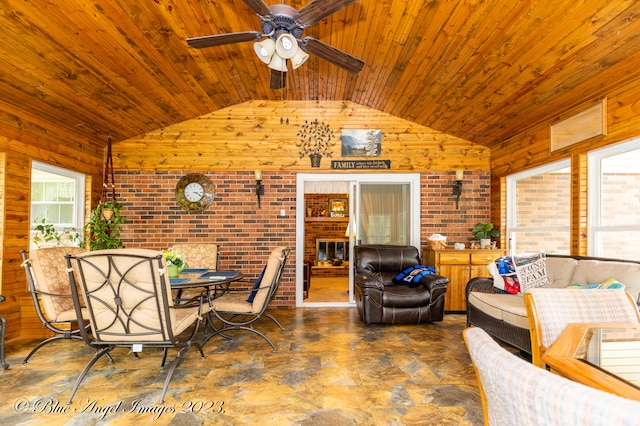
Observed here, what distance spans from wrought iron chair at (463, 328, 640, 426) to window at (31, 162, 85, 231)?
15.9 ft

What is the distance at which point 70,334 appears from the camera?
3.00 metres

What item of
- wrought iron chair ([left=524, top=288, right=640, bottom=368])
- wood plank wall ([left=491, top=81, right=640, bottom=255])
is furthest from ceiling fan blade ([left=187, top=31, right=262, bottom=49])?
wood plank wall ([left=491, top=81, right=640, bottom=255])

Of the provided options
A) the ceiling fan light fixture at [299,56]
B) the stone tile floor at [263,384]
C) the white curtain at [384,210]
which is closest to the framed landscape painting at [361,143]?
the white curtain at [384,210]

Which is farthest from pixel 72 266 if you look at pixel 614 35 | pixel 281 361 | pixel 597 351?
pixel 614 35

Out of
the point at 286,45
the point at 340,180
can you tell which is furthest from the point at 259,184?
the point at 286,45

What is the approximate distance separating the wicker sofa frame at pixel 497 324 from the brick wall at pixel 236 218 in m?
1.72

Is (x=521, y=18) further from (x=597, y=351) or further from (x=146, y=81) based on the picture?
(x=146, y=81)

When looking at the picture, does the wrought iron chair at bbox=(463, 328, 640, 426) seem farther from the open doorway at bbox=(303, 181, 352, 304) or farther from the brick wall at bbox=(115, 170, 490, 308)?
the open doorway at bbox=(303, 181, 352, 304)

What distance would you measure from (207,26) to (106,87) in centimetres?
142

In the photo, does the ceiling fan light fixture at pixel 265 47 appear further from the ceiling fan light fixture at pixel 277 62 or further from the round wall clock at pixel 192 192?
the round wall clock at pixel 192 192

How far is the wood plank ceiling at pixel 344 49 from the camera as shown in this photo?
101 inches

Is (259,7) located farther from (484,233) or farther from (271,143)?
(484,233)

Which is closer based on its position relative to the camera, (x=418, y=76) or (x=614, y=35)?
(x=614, y=35)

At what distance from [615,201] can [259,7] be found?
3.64 m
